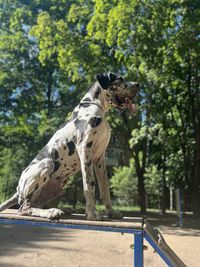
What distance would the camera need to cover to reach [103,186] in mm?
4637

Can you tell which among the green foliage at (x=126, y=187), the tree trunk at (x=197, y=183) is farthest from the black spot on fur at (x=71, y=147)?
the green foliage at (x=126, y=187)

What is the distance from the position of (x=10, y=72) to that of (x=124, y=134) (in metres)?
8.28

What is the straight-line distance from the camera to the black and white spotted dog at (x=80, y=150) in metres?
4.39

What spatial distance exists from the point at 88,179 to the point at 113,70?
15.6 m

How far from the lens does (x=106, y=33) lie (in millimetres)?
17172

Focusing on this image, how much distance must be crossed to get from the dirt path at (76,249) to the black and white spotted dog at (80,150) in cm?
395

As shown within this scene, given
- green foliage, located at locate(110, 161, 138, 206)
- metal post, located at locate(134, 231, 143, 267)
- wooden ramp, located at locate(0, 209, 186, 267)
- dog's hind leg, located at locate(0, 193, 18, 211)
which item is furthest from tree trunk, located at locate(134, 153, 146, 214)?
metal post, located at locate(134, 231, 143, 267)

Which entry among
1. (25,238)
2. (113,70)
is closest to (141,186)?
(113,70)

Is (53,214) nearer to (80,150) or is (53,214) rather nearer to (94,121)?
(80,150)

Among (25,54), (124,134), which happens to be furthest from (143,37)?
(25,54)

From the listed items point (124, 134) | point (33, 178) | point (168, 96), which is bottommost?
point (33, 178)

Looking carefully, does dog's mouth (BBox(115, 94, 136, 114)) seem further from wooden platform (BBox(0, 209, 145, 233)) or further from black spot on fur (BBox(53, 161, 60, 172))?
wooden platform (BBox(0, 209, 145, 233))

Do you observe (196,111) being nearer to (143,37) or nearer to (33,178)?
(143,37)

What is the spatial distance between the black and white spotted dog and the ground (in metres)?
3.95
